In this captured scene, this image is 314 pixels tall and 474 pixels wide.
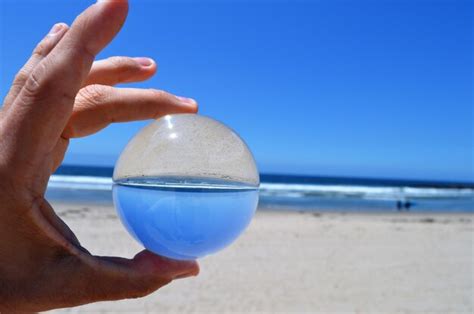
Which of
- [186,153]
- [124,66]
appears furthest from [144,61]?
[186,153]

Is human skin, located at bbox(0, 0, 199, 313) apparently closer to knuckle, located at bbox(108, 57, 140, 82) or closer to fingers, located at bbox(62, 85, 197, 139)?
fingers, located at bbox(62, 85, 197, 139)

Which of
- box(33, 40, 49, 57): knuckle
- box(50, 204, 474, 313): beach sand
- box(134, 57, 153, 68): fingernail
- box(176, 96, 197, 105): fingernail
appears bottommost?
box(50, 204, 474, 313): beach sand

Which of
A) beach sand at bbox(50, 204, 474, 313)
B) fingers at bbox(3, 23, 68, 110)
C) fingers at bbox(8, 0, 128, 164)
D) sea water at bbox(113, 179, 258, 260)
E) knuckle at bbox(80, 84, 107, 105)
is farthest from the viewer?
beach sand at bbox(50, 204, 474, 313)

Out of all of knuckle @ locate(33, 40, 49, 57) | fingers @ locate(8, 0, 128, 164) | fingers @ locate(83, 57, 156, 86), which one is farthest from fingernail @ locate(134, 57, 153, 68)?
fingers @ locate(8, 0, 128, 164)

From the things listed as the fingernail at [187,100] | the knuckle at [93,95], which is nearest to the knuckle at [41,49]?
the knuckle at [93,95]

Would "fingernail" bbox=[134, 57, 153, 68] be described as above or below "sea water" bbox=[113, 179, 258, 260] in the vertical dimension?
above

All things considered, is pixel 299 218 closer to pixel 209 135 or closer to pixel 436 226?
pixel 436 226

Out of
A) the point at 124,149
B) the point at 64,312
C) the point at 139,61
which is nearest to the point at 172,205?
the point at 124,149
